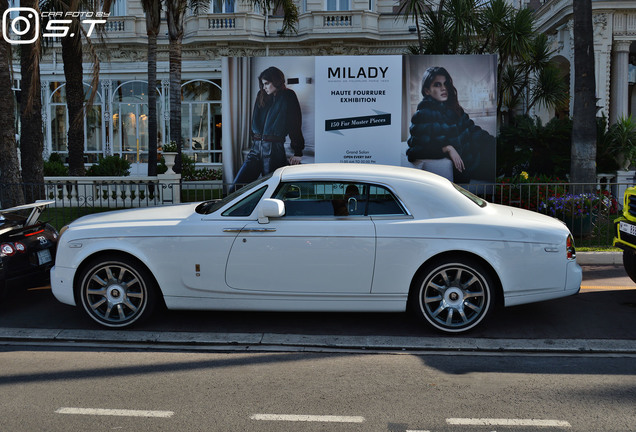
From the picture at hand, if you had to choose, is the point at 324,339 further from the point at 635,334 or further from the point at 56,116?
the point at 56,116

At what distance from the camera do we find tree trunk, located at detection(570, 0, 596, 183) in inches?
457

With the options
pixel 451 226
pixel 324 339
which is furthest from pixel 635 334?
pixel 324 339

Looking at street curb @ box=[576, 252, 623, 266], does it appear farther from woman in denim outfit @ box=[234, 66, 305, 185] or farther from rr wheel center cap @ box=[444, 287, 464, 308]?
woman in denim outfit @ box=[234, 66, 305, 185]

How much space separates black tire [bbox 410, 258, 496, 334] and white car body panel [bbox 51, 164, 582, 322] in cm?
12

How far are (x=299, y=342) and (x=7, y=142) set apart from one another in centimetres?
824

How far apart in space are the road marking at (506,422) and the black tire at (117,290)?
3217 mm

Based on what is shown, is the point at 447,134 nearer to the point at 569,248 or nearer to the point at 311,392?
the point at 569,248

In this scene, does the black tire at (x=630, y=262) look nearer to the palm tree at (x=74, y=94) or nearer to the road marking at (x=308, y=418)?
the road marking at (x=308, y=418)

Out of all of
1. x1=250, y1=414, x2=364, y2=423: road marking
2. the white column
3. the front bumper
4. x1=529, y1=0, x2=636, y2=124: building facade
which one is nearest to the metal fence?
the front bumper

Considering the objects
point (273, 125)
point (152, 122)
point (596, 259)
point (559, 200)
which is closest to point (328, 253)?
point (596, 259)

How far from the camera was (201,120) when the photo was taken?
27.7 metres

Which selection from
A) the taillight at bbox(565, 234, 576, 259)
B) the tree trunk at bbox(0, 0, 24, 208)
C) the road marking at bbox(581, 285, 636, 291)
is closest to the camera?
the taillight at bbox(565, 234, 576, 259)

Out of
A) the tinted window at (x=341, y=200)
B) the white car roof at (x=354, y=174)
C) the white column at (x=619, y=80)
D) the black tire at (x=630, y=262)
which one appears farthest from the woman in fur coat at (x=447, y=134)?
the white column at (x=619, y=80)

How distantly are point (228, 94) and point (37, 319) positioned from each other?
706cm
